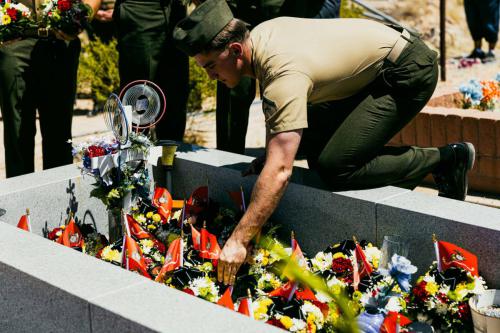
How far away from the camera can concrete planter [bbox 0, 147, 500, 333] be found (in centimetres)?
235

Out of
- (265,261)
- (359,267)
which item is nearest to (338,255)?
(359,267)

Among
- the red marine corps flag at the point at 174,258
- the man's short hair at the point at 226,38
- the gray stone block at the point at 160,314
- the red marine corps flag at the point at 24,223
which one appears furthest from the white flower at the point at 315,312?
Result: the red marine corps flag at the point at 24,223

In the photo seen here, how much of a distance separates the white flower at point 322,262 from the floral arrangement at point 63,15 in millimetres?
2109

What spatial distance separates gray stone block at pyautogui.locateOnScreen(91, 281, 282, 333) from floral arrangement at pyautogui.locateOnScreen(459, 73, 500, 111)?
3.96 meters

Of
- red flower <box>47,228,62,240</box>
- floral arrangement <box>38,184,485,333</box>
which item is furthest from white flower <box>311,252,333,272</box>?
red flower <box>47,228,62,240</box>

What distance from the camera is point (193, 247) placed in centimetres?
362

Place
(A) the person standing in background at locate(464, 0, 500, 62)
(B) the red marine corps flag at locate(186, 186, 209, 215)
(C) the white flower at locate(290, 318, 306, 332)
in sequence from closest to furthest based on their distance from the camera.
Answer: (C) the white flower at locate(290, 318, 306, 332) < (B) the red marine corps flag at locate(186, 186, 209, 215) < (A) the person standing in background at locate(464, 0, 500, 62)

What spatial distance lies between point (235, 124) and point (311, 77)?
1.88 meters

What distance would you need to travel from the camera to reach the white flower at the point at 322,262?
3.38m

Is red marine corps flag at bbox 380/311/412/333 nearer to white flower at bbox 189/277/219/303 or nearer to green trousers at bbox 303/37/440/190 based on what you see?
white flower at bbox 189/277/219/303

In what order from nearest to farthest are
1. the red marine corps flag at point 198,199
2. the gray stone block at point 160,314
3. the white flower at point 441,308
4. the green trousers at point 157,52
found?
the gray stone block at point 160,314, the white flower at point 441,308, the red marine corps flag at point 198,199, the green trousers at point 157,52

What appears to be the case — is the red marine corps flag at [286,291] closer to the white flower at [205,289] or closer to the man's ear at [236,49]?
the white flower at [205,289]

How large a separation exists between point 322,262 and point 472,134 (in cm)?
227

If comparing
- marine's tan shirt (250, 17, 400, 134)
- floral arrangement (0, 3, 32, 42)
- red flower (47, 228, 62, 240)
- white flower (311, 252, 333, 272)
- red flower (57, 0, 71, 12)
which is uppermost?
red flower (57, 0, 71, 12)
